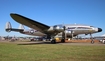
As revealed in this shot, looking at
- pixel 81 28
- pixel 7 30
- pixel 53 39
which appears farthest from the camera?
pixel 7 30

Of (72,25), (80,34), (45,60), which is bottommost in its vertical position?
(45,60)

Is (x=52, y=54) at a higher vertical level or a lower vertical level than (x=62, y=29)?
lower

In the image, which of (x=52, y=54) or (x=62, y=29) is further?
(x=62, y=29)

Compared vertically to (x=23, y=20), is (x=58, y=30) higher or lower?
lower

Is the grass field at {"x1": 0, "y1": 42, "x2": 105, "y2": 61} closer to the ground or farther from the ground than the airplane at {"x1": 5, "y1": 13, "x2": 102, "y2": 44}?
closer to the ground

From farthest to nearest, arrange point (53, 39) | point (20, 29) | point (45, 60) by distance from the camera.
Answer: point (20, 29) < point (53, 39) < point (45, 60)

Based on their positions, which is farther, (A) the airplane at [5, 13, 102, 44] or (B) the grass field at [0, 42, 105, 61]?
(A) the airplane at [5, 13, 102, 44]

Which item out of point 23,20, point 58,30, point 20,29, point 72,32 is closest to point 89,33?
point 72,32

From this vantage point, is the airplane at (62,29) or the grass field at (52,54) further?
the airplane at (62,29)

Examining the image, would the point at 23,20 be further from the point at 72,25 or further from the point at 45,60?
the point at 45,60

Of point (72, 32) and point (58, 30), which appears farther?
point (72, 32)

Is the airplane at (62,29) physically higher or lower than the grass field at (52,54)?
higher

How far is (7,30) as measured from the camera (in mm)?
45469

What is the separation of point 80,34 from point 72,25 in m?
2.77
